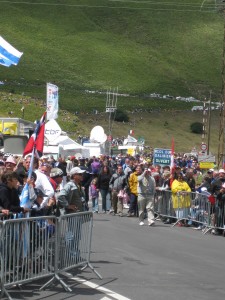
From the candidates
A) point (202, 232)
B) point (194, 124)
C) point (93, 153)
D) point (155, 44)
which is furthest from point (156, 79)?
point (202, 232)

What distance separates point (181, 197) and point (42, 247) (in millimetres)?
12087

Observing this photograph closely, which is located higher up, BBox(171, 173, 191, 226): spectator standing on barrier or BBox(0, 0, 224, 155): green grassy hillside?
BBox(0, 0, 224, 155): green grassy hillside

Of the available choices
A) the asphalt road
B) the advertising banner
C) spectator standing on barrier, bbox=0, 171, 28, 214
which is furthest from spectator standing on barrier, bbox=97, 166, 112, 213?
spectator standing on barrier, bbox=0, 171, 28, 214

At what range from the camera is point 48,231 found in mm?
11836

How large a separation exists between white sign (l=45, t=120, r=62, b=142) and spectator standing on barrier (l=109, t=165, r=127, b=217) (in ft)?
44.9

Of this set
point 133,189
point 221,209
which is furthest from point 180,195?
point 221,209

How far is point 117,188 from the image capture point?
86.5 feet

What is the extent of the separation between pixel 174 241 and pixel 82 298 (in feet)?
25.5

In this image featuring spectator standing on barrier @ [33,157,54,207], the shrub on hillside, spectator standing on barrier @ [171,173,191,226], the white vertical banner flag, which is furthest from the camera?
the shrub on hillside

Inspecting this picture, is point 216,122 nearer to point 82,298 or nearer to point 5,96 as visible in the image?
point 5,96

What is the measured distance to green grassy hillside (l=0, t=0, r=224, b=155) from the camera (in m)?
112

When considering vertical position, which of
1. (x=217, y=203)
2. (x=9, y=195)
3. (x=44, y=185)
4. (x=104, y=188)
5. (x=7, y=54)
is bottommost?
(x=217, y=203)

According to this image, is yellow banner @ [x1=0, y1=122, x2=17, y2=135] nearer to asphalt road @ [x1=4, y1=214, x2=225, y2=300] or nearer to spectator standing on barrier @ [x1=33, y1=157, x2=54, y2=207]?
asphalt road @ [x1=4, y1=214, x2=225, y2=300]

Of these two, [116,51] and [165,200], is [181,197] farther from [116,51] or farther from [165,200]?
[116,51]
